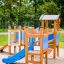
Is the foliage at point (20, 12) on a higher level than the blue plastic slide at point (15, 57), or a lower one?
higher

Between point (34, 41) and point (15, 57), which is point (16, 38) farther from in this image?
point (15, 57)

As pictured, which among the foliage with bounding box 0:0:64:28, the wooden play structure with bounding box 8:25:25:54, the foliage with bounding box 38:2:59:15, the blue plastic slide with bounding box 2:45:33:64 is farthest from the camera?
the foliage with bounding box 38:2:59:15

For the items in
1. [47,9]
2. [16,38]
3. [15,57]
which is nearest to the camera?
[15,57]

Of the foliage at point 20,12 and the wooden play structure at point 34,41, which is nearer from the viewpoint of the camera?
the wooden play structure at point 34,41

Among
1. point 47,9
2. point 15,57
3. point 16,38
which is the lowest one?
point 15,57

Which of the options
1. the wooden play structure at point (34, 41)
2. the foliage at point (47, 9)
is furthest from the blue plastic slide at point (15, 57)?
the foliage at point (47, 9)

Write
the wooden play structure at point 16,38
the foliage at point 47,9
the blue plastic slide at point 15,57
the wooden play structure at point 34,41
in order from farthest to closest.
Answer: the foliage at point 47,9
the wooden play structure at point 16,38
the blue plastic slide at point 15,57
the wooden play structure at point 34,41

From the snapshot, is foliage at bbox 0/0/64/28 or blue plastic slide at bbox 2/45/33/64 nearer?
blue plastic slide at bbox 2/45/33/64

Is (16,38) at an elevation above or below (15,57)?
above

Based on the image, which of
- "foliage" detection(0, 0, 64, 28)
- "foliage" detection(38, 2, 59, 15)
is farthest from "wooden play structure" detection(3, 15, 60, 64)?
"foliage" detection(38, 2, 59, 15)

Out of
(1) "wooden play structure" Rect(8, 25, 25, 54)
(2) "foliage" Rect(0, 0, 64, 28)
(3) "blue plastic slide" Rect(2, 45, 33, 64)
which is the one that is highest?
(2) "foliage" Rect(0, 0, 64, 28)

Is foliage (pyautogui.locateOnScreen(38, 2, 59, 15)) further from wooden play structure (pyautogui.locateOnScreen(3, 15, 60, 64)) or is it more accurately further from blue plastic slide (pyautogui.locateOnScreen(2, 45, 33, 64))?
blue plastic slide (pyautogui.locateOnScreen(2, 45, 33, 64))

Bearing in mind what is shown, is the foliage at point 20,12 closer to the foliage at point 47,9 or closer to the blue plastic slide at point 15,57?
the foliage at point 47,9

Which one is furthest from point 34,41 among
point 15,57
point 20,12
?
point 20,12
